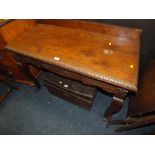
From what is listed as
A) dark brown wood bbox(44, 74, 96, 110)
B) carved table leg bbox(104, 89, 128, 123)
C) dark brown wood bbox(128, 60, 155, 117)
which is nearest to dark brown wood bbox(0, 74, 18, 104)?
dark brown wood bbox(44, 74, 96, 110)

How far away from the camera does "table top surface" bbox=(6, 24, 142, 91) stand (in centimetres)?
98

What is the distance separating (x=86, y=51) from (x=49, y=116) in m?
0.92

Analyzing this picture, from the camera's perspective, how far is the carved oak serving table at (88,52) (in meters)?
0.99

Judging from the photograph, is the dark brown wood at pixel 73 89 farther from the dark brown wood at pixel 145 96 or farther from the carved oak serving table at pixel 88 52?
the dark brown wood at pixel 145 96

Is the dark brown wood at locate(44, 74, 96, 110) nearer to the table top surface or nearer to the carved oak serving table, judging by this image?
the carved oak serving table

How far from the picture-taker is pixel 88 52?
1153mm

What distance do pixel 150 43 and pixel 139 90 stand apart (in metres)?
0.47

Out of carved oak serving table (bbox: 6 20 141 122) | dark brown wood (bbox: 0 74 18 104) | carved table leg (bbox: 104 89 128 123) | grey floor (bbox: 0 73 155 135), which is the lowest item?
grey floor (bbox: 0 73 155 135)

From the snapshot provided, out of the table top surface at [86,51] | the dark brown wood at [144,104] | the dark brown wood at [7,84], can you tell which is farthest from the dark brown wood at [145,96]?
the dark brown wood at [7,84]

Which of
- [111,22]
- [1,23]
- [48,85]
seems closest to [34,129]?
[48,85]

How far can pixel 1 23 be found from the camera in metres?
1.32

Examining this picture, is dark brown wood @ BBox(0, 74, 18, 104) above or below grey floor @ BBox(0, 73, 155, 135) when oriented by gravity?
above

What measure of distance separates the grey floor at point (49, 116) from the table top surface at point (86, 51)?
29.0 inches

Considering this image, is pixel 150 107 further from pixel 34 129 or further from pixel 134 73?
pixel 34 129
